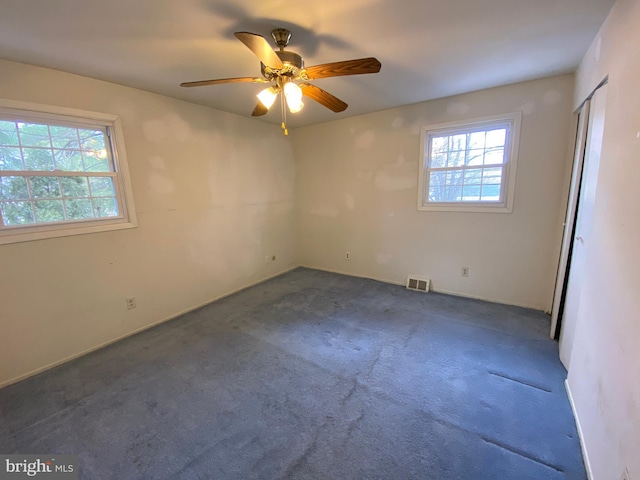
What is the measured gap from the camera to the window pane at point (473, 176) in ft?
10.5

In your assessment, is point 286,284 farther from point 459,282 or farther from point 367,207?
point 459,282

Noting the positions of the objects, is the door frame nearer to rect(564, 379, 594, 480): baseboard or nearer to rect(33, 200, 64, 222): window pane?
rect(564, 379, 594, 480): baseboard

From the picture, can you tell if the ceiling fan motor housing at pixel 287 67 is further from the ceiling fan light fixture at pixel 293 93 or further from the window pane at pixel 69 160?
the window pane at pixel 69 160

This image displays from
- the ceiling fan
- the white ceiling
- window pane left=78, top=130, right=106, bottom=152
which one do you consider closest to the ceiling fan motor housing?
the ceiling fan

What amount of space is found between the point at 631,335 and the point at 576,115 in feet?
8.33

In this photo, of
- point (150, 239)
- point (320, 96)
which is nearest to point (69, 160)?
point (150, 239)

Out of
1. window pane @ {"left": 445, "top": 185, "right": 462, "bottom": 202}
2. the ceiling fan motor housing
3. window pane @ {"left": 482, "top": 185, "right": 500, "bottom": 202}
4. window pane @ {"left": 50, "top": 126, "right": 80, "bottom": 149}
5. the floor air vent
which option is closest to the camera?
the ceiling fan motor housing

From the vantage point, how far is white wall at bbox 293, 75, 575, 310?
2.80 meters

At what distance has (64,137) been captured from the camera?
91.1 inches

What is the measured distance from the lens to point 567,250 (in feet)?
7.38

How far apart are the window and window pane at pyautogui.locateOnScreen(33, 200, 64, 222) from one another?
12.9 ft

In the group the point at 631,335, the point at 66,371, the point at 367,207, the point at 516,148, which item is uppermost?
the point at 516,148

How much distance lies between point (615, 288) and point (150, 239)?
3724mm

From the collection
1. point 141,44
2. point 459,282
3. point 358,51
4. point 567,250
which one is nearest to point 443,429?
point 567,250
